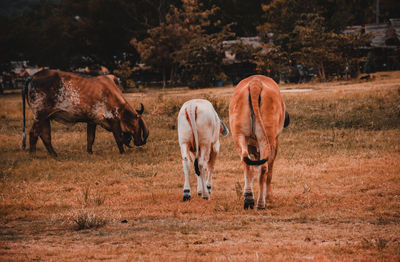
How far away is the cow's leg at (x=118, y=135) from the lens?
591 inches

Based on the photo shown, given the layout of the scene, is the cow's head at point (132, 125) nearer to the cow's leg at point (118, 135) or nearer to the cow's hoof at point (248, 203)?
the cow's leg at point (118, 135)

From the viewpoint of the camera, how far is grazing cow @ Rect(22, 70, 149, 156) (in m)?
14.7

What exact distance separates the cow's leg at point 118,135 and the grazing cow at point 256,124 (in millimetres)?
7343

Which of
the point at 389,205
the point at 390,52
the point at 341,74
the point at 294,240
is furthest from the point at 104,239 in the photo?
the point at 390,52

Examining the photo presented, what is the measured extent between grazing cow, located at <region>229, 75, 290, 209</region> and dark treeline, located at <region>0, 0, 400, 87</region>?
89.4ft

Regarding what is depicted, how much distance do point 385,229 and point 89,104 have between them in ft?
34.5

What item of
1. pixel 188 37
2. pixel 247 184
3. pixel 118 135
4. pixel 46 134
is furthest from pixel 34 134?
pixel 188 37

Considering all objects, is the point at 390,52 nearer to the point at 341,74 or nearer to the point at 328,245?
the point at 341,74

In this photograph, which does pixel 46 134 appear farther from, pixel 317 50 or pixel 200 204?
pixel 317 50

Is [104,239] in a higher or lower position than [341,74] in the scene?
lower

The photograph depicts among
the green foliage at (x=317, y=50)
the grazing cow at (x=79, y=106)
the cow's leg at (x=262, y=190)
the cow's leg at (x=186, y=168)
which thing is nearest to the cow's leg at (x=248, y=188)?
the cow's leg at (x=262, y=190)

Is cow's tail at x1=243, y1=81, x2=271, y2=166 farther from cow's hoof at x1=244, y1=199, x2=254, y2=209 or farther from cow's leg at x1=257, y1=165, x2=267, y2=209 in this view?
cow's hoof at x1=244, y1=199, x2=254, y2=209

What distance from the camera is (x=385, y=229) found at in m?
6.43

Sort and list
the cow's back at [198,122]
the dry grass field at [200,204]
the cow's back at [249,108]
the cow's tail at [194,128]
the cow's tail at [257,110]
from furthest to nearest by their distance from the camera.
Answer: the cow's back at [198,122] → the cow's tail at [194,128] → the cow's back at [249,108] → the cow's tail at [257,110] → the dry grass field at [200,204]
